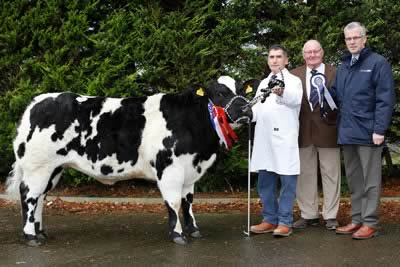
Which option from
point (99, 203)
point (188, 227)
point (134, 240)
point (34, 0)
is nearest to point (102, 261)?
point (134, 240)

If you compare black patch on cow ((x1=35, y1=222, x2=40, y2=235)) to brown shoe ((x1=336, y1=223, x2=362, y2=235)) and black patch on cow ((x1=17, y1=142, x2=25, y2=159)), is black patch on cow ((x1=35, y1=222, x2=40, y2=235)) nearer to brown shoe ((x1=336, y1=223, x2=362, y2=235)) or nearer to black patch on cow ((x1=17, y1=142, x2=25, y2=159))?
black patch on cow ((x1=17, y1=142, x2=25, y2=159))

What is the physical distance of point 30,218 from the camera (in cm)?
604

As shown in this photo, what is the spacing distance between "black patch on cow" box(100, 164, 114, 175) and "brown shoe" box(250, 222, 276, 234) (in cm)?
175

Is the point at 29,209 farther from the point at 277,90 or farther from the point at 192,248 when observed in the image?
the point at 277,90

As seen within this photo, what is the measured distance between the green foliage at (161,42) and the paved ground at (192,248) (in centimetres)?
225

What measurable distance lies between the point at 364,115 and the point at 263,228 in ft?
5.61

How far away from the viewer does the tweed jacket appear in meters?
6.41

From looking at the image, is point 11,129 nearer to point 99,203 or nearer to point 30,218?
point 99,203

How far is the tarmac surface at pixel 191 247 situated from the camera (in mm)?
5258

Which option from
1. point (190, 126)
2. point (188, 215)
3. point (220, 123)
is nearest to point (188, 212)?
point (188, 215)

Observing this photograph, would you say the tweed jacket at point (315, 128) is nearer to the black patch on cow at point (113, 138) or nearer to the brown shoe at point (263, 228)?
the brown shoe at point (263, 228)

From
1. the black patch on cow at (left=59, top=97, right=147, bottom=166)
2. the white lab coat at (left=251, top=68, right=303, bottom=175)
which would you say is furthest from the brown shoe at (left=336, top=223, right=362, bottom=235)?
the black patch on cow at (left=59, top=97, right=147, bottom=166)

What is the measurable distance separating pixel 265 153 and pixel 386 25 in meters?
3.68

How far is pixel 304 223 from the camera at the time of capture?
667cm
